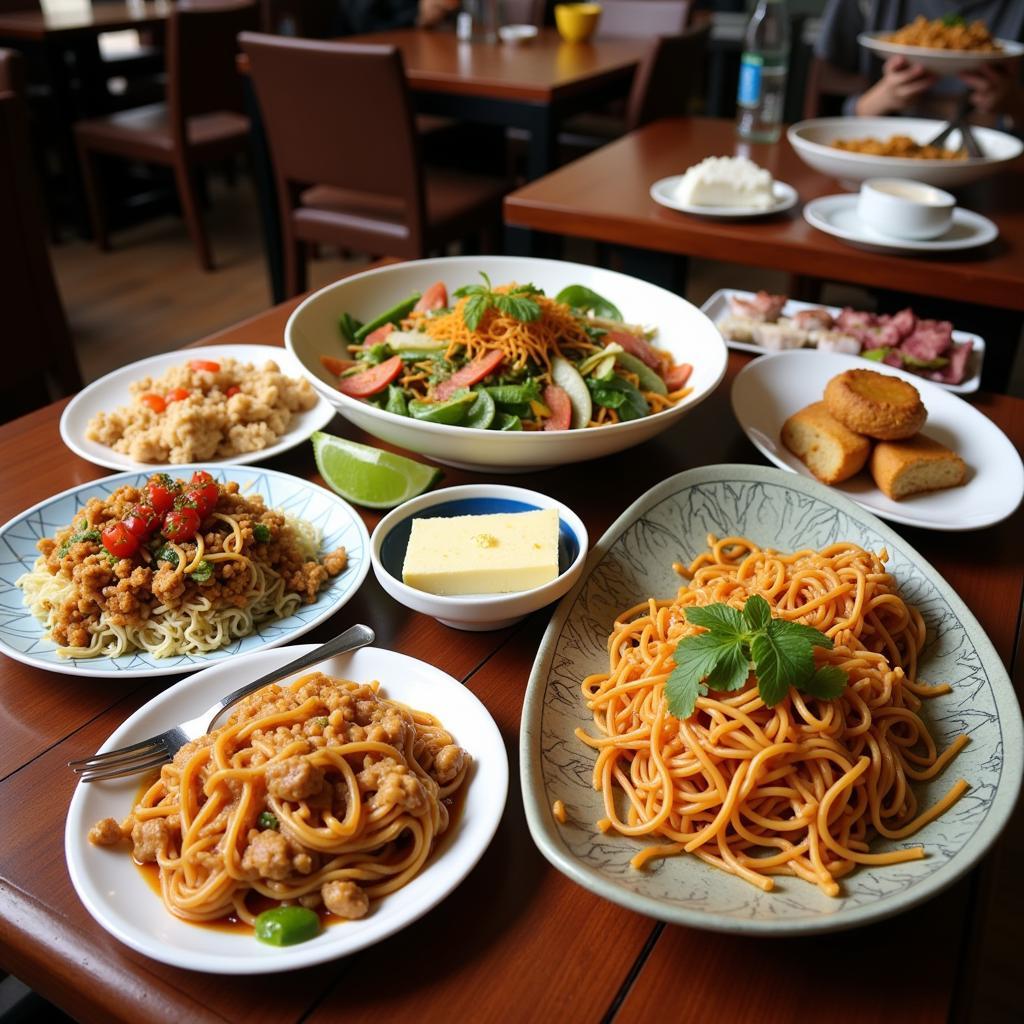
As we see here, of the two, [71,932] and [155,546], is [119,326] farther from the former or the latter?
[71,932]

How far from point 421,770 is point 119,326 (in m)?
4.00

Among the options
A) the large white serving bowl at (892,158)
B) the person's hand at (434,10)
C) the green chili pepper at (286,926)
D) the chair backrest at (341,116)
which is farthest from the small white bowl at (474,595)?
the person's hand at (434,10)

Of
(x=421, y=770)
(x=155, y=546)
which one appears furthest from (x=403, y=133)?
(x=421, y=770)

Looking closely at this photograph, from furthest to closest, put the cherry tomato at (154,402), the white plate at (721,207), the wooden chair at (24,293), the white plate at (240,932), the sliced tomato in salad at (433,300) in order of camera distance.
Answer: the wooden chair at (24,293)
the white plate at (721,207)
the sliced tomato in salad at (433,300)
the cherry tomato at (154,402)
the white plate at (240,932)

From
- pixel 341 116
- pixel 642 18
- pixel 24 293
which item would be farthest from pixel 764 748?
pixel 642 18

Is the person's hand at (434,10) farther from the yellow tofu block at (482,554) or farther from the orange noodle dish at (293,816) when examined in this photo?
the orange noodle dish at (293,816)

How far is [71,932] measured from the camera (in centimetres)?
69

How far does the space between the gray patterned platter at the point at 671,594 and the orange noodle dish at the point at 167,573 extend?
1.05 feet

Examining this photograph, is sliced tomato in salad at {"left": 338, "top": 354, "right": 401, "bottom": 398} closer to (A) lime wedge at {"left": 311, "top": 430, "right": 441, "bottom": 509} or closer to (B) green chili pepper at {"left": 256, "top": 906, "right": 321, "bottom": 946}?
(A) lime wedge at {"left": 311, "top": 430, "right": 441, "bottom": 509}

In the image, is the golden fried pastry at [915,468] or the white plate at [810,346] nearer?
the golden fried pastry at [915,468]

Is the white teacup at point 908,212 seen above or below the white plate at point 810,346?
above

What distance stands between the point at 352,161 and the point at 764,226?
164 cm

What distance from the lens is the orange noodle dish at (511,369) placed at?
1.22 metres

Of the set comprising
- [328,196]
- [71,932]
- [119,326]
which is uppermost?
[71,932]
